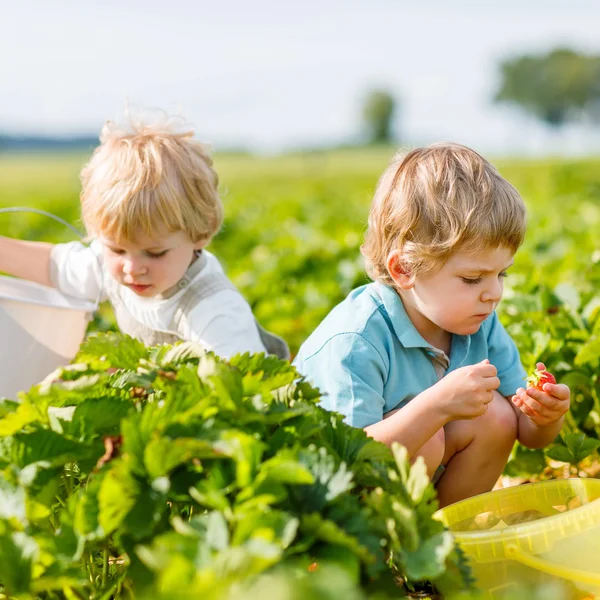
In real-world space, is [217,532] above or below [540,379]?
above

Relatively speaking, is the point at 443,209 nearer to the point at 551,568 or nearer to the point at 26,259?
the point at 551,568

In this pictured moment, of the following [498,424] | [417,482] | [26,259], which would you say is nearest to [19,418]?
[417,482]

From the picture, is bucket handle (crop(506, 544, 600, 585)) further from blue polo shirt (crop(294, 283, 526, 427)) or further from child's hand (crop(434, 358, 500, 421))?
blue polo shirt (crop(294, 283, 526, 427))

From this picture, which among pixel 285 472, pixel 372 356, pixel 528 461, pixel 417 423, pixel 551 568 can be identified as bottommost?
pixel 528 461

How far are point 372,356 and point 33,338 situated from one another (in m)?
1.20

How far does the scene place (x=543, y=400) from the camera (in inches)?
91.0

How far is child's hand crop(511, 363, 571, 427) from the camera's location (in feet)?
7.55

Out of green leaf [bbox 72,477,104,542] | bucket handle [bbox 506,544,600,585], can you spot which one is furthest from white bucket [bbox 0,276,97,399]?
bucket handle [bbox 506,544,600,585]

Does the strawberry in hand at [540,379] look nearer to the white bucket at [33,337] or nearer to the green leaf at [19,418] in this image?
the green leaf at [19,418]

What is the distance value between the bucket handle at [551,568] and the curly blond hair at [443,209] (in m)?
0.84

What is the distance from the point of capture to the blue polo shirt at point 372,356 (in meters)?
2.30

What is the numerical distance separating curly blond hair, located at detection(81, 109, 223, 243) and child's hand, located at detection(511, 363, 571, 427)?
1.26 meters

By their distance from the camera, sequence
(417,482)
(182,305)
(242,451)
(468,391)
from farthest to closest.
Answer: (182,305) < (468,391) < (417,482) < (242,451)

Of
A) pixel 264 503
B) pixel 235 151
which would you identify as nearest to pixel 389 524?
pixel 264 503
